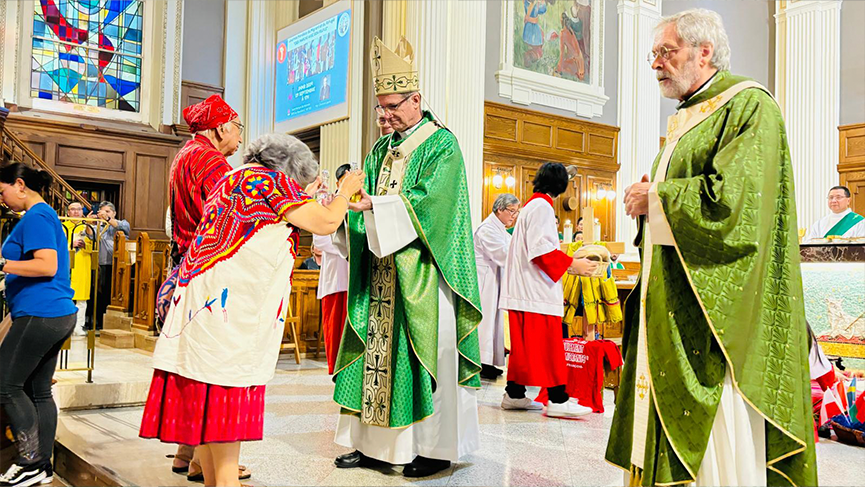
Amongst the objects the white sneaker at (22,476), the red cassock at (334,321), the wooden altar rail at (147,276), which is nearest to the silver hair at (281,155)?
the red cassock at (334,321)

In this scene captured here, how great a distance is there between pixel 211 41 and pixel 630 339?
41.7ft

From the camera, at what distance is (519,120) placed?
11.8 m

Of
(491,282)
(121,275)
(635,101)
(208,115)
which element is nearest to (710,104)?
(208,115)

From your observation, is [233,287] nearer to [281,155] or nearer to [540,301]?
[281,155]

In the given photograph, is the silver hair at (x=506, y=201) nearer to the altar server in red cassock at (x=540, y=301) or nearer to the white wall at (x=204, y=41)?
the altar server in red cassock at (x=540, y=301)

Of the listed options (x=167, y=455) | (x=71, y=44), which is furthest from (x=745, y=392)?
(x=71, y=44)

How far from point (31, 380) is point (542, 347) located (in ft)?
9.18

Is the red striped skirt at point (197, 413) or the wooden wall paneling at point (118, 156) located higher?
the wooden wall paneling at point (118, 156)

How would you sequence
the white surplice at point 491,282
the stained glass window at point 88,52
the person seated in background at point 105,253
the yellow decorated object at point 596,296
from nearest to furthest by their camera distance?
the yellow decorated object at point 596,296 < the white surplice at point 491,282 < the person seated in background at point 105,253 < the stained glass window at point 88,52

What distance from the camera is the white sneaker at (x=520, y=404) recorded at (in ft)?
15.5

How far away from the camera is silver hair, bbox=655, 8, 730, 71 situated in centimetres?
216

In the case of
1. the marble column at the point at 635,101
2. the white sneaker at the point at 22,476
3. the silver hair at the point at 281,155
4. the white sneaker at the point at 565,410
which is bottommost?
the white sneaker at the point at 22,476

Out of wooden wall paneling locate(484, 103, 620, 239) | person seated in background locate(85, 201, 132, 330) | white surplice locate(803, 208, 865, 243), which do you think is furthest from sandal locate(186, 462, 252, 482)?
wooden wall paneling locate(484, 103, 620, 239)

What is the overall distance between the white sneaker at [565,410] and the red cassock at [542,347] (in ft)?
0.45
